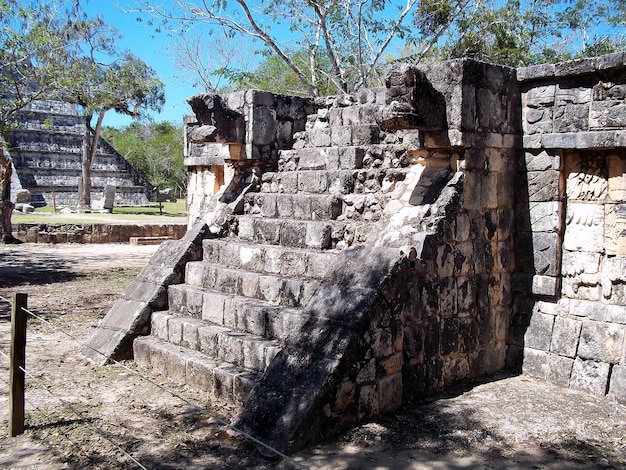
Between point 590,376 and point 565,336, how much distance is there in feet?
1.21

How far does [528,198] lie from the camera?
5793 millimetres

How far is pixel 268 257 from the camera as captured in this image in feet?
19.7

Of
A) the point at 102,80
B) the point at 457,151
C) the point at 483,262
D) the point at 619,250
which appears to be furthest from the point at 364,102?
the point at 102,80

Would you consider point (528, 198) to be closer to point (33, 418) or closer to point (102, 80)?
point (33, 418)

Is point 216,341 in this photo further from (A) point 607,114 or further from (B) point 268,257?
(A) point 607,114

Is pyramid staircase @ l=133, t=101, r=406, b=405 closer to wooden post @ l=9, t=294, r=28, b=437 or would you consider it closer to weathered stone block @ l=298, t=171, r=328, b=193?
weathered stone block @ l=298, t=171, r=328, b=193

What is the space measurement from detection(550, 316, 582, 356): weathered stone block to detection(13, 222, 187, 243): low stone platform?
14.4m

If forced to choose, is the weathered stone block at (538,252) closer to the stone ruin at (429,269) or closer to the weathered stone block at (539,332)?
the stone ruin at (429,269)

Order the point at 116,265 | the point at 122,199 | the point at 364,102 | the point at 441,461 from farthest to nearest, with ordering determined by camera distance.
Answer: the point at 122,199, the point at 116,265, the point at 364,102, the point at 441,461

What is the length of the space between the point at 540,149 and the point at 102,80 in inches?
898

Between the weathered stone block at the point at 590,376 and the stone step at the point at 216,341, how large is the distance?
8.08 ft

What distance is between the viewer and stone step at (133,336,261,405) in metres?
5.02

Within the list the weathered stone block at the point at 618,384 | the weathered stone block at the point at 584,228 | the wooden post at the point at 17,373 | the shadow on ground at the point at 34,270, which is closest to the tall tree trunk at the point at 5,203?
the shadow on ground at the point at 34,270

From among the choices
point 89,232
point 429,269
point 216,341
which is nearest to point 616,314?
point 429,269
